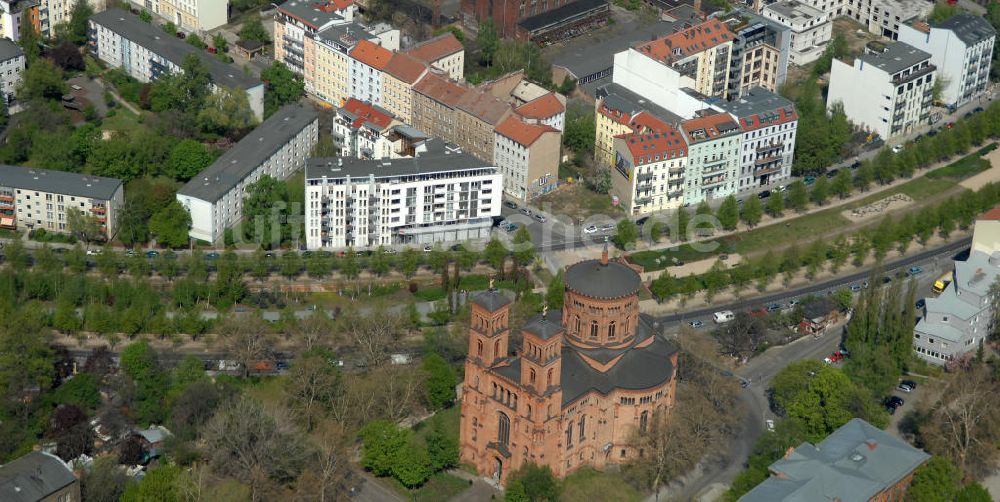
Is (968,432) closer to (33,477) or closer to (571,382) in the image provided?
(571,382)

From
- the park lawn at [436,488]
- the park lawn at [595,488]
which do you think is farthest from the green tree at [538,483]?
the park lawn at [436,488]

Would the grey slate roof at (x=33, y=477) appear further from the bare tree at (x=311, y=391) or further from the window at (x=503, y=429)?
the window at (x=503, y=429)

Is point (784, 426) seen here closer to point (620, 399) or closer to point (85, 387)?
point (620, 399)

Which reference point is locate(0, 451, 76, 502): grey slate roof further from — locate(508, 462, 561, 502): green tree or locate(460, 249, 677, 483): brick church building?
locate(508, 462, 561, 502): green tree

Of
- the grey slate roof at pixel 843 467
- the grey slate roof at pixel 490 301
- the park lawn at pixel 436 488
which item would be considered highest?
the grey slate roof at pixel 490 301

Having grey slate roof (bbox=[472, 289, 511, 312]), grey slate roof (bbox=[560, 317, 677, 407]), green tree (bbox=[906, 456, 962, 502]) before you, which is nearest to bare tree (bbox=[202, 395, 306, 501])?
grey slate roof (bbox=[472, 289, 511, 312])

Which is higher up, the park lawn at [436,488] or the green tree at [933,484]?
the green tree at [933,484]

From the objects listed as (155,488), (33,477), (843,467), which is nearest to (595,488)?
(843,467)

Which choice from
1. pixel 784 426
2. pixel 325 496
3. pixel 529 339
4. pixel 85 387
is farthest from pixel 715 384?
pixel 85 387
